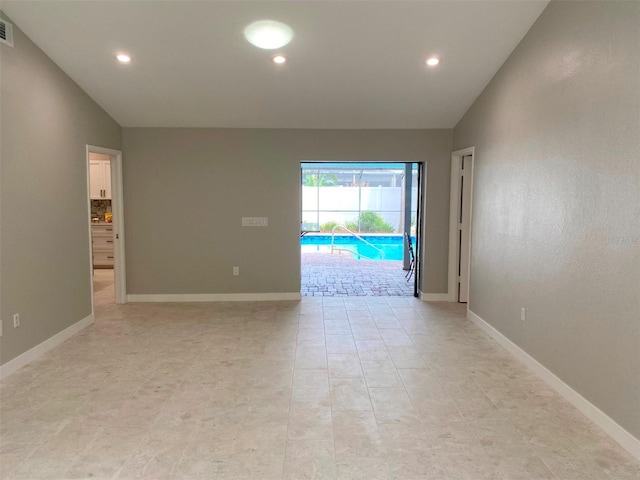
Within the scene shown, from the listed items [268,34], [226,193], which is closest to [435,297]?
[226,193]

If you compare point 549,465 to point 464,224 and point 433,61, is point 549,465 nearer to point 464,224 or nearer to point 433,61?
point 433,61

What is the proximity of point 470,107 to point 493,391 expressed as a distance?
3302 mm

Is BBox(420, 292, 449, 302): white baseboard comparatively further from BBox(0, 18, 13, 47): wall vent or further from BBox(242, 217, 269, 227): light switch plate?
BBox(0, 18, 13, 47): wall vent

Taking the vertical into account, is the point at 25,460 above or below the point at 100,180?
below

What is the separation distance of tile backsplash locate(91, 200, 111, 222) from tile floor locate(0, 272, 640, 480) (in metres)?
4.45

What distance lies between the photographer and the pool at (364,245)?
12039mm

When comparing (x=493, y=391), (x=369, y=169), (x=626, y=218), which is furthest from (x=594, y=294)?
(x=369, y=169)

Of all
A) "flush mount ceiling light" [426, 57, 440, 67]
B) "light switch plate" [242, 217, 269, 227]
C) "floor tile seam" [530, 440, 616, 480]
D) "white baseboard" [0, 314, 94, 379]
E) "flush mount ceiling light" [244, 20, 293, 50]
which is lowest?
"floor tile seam" [530, 440, 616, 480]

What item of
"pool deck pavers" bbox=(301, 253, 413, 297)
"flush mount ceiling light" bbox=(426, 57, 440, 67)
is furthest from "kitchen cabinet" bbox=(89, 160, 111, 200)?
"flush mount ceiling light" bbox=(426, 57, 440, 67)

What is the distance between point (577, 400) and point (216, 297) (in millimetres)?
4339

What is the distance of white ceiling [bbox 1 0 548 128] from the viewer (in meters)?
3.36

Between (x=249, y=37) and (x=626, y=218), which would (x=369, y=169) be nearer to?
(x=249, y=37)

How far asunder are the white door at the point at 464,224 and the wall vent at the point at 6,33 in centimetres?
A: 493

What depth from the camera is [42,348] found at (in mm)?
3723
